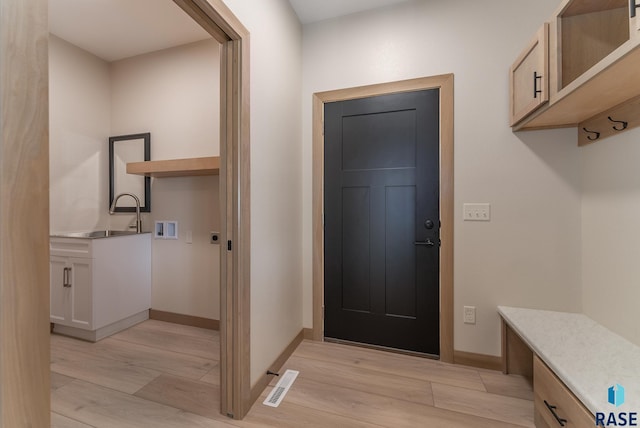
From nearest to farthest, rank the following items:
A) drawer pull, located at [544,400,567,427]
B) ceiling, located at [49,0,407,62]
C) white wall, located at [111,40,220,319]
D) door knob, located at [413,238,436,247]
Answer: drawer pull, located at [544,400,567,427], door knob, located at [413,238,436,247], ceiling, located at [49,0,407,62], white wall, located at [111,40,220,319]

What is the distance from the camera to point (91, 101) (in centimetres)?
286

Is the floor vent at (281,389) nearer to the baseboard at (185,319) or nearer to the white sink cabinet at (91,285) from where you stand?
the baseboard at (185,319)

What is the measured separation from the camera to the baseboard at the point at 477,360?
6.26 ft

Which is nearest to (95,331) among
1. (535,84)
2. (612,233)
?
(535,84)

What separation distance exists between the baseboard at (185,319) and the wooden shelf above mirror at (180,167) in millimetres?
1427

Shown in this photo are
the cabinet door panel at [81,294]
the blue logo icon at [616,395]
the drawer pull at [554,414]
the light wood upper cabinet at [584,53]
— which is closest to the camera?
the blue logo icon at [616,395]

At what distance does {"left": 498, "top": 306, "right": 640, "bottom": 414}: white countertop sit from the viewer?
3.32 feet

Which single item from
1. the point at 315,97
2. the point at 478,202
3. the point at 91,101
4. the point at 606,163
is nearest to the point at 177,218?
the point at 91,101

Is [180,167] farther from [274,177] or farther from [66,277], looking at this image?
[66,277]

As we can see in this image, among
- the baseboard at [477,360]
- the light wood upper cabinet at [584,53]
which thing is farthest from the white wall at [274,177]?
the light wood upper cabinet at [584,53]

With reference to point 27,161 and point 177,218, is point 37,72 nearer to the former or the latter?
point 27,161

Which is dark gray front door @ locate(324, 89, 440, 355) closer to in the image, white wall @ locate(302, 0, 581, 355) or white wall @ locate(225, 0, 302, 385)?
white wall @ locate(302, 0, 581, 355)

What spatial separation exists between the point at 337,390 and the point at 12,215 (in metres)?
1.76

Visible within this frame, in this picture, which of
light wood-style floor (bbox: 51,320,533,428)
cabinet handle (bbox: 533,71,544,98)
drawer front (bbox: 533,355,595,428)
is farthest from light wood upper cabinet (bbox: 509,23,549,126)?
light wood-style floor (bbox: 51,320,533,428)
